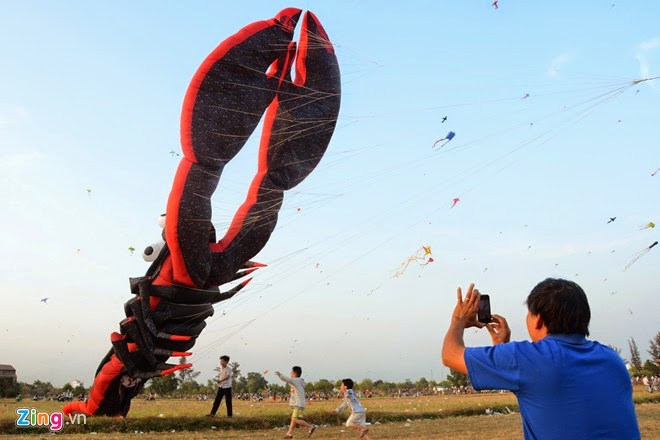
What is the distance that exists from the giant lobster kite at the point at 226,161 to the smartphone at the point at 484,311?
7.23 meters

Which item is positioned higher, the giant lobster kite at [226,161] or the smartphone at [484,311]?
the giant lobster kite at [226,161]

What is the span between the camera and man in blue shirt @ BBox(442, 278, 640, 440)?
2.43m

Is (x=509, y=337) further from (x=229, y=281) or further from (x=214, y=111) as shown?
(x=229, y=281)

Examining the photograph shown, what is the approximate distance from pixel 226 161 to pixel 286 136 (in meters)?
1.44

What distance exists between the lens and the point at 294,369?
1284 cm

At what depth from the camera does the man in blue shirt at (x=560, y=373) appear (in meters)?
2.43

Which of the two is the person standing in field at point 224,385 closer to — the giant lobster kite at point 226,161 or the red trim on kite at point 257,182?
the giant lobster kite at point 226,161

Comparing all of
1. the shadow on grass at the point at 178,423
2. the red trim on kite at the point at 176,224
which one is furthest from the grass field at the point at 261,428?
the red trim on kite at the point at 176,224

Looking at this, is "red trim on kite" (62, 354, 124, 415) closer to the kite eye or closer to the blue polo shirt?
the kite eye

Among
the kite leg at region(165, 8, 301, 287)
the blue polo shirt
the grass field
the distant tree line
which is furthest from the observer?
the distant tree line

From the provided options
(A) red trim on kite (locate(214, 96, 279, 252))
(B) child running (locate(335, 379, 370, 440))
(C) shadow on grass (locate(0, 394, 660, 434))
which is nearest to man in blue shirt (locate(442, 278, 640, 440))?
(A) red trim on kite (locate(214, 96, 279, 252))

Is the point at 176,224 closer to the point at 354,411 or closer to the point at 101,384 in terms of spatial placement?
the point at 101,384

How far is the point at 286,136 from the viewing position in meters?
10.8

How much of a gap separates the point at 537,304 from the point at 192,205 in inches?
304
